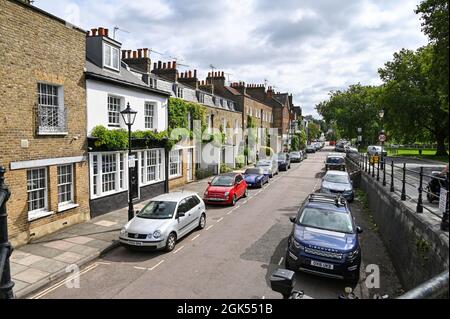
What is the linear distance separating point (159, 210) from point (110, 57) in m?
9.34

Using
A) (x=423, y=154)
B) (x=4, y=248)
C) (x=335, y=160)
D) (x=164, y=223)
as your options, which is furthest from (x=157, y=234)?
(x=423, y=154)

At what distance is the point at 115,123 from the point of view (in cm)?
1591

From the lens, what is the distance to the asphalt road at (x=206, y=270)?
7.75 m

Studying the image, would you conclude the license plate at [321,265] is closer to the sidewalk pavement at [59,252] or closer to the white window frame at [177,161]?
the sidewalk pavement at [59,252]

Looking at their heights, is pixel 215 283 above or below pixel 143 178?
below

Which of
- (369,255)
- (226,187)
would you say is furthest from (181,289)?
(226,187)

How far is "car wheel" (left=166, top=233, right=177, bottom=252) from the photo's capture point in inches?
410

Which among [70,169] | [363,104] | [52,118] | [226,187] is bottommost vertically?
[226,187]

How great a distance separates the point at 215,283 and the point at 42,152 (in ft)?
26.3

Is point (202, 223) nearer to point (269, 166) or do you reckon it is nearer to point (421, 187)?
point (421, 187)

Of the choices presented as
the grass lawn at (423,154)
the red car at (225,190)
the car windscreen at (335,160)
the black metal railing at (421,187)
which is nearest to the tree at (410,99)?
the grass lawn at (423,154)

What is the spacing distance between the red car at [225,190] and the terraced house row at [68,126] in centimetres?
372

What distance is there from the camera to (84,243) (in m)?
11.0
